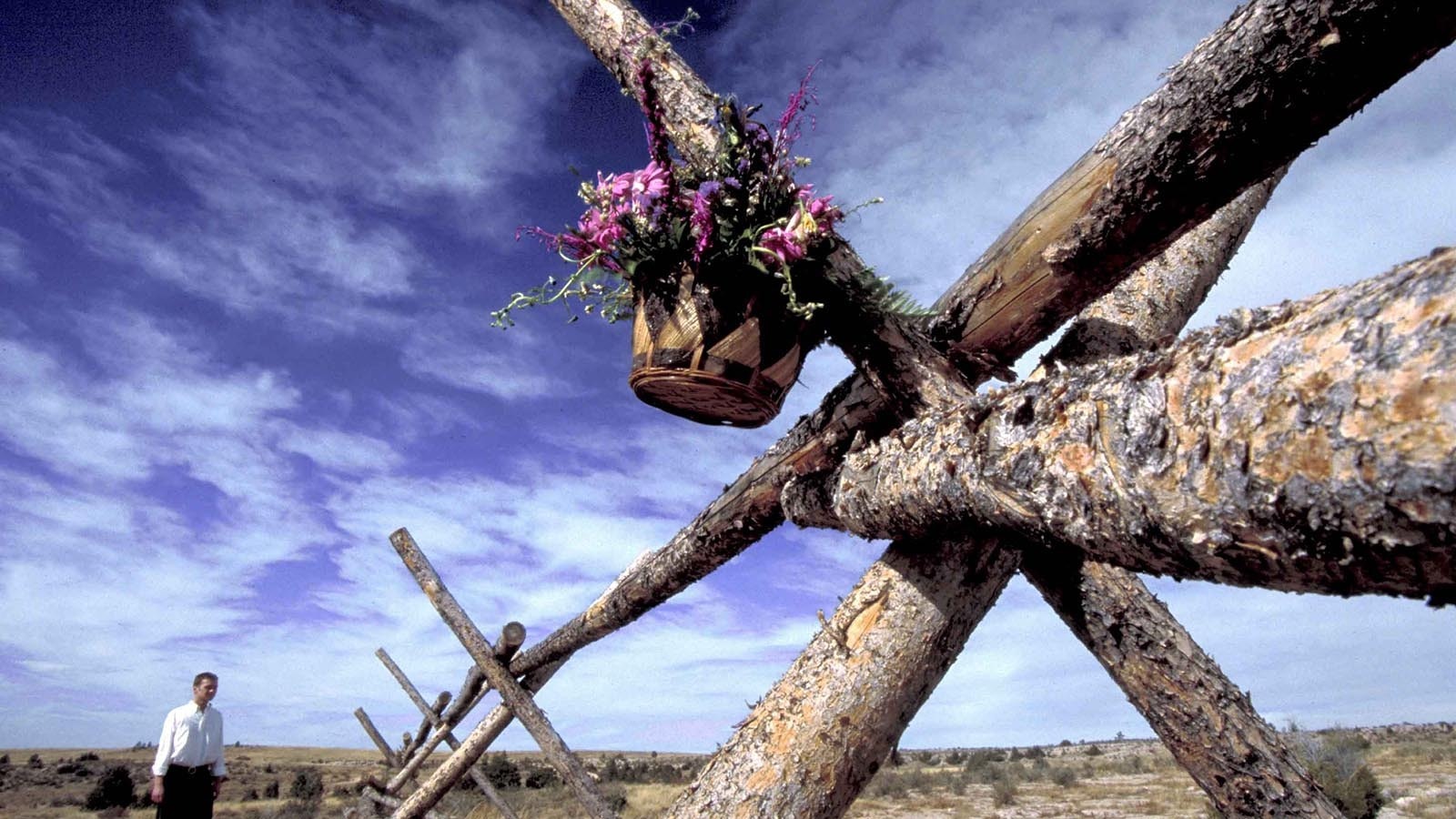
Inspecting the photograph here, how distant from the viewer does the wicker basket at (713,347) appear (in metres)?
2.12

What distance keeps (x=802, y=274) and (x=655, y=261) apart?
1.30 feet

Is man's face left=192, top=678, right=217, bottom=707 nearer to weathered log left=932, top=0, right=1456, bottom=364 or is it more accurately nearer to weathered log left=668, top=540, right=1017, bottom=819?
weathered log left=668, top=540, right=1017, bottom=819

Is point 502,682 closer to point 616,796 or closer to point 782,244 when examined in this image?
point 782,244

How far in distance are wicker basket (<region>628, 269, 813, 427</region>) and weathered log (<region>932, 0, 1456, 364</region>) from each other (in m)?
0.45

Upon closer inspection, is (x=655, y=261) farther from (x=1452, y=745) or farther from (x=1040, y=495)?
(x=1452, y=745)

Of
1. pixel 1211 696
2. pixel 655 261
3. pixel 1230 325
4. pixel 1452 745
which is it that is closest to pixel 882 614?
pixel 1211 696

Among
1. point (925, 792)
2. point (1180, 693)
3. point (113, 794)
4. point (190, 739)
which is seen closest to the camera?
point (1180, 693)

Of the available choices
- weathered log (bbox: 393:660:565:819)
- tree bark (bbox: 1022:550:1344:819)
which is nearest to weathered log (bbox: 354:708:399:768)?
weathered log (bbox: 393:660:565:819)

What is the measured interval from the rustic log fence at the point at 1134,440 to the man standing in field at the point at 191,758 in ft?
18.8

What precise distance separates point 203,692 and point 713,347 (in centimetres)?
702

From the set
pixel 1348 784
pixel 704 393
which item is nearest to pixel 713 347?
pixel 704 393

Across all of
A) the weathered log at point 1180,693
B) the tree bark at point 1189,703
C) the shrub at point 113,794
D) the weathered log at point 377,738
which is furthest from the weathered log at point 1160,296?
the shrub at point 113,794

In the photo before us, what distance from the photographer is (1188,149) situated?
5.51 feet

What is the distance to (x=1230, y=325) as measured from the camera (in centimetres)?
89
